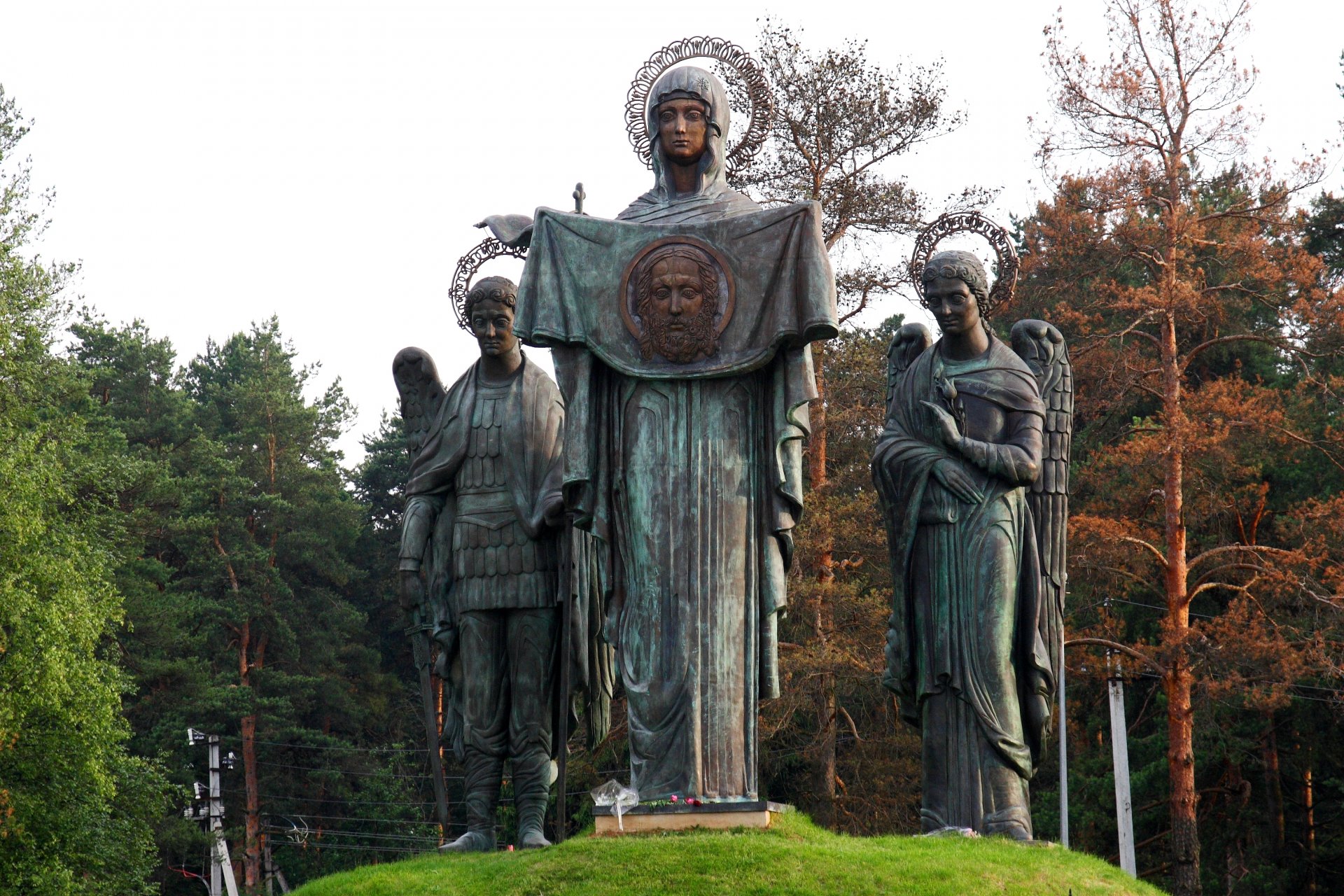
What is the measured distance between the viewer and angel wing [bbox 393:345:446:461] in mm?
13031

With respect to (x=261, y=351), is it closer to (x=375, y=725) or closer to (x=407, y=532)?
(x=375, y=725)

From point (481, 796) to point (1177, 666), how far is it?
612 inches

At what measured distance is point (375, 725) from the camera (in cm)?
4241

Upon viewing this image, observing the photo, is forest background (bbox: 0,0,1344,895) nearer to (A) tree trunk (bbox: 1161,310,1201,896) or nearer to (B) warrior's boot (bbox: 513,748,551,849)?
(A) tree trunk (bbox: 1161,310,1201,896)

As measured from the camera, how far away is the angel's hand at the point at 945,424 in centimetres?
1137

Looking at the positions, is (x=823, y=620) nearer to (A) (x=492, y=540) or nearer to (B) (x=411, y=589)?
(B) (x=411, y=589)

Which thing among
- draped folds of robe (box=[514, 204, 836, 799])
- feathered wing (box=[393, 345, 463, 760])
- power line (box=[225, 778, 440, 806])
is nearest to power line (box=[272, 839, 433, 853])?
power line (box=[225, 778, 440, 806])

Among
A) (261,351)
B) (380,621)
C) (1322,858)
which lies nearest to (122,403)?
(261,351)

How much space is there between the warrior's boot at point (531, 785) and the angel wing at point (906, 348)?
3.32m

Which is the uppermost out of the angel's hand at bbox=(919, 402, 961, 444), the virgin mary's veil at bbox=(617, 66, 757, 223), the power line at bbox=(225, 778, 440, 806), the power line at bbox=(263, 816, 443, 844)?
the virgin mary's veil at bbox=(617, 66, 757, 223)

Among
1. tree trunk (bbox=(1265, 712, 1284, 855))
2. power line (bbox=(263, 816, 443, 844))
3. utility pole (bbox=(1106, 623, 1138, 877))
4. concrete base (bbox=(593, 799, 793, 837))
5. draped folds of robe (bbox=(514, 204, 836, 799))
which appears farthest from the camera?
power line (bbox=(263, 816, 443, 844))

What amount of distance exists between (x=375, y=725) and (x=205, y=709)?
210 inches

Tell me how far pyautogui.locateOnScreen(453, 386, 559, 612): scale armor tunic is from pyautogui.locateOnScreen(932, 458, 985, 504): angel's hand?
2630 millimetres

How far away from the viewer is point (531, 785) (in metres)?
11.9
